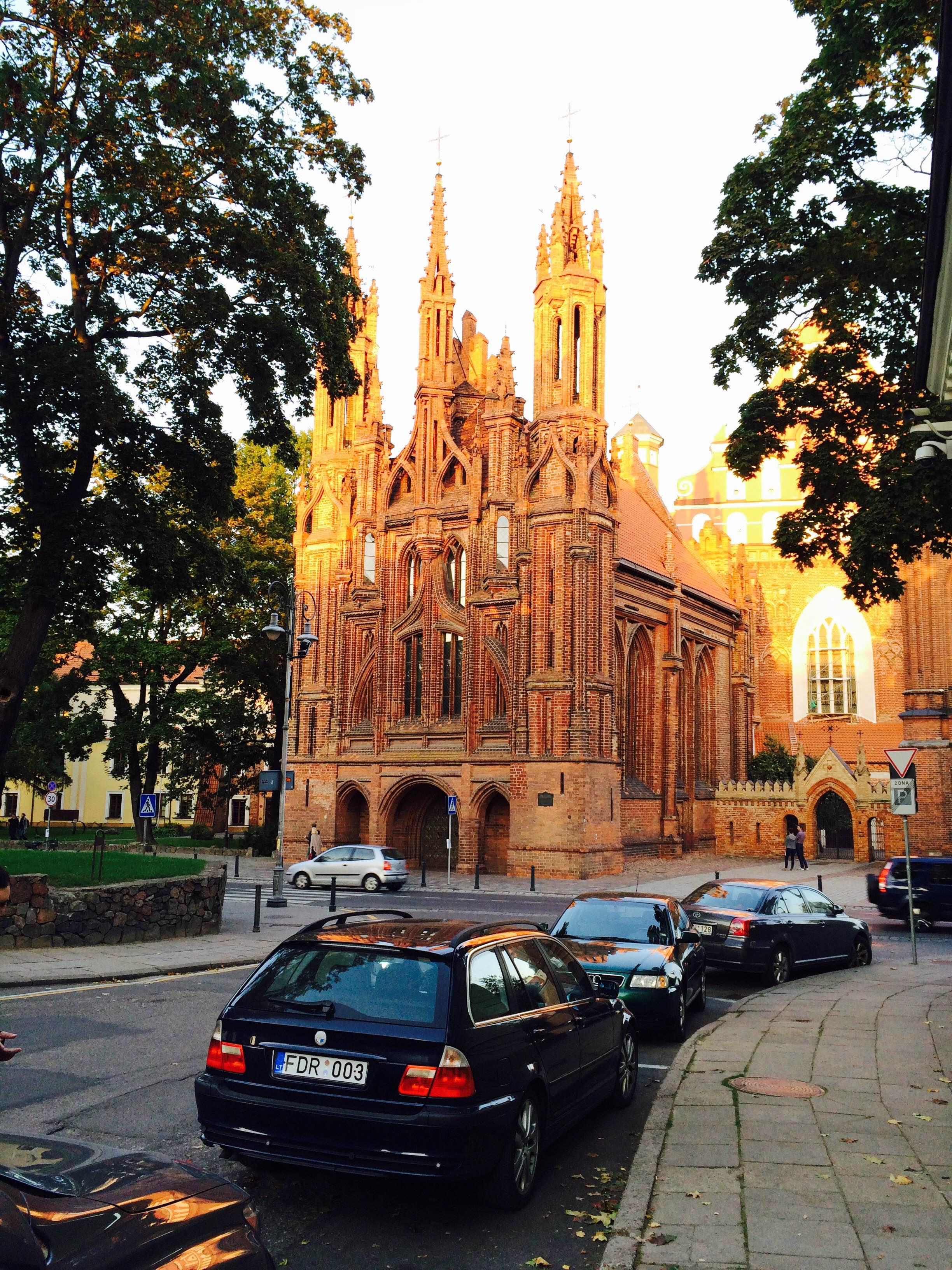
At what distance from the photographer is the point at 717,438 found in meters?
73.2

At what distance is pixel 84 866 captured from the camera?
17.5 meters

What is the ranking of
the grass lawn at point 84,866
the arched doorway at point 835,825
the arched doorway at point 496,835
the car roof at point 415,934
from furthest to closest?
1. the arched doorway at point 835,825
2. the arched doorway at point 496,835
3. the grass lawn at point 84,866
4. the car roof at point 415,934

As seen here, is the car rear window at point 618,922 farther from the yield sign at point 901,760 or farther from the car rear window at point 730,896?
the yield sign at point 901,760

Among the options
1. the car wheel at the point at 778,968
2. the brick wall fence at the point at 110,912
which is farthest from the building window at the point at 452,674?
the car wheel at the point at 778,968

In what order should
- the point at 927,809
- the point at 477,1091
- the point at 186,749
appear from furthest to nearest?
1. the point at 186,749
2. the point at 927,809
3. the point at 477,1091

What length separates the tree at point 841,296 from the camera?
14.8 m

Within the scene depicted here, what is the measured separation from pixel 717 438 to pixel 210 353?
60.6 m

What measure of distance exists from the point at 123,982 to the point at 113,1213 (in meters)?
10.4

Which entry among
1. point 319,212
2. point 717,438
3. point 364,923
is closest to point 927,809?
point 319,212

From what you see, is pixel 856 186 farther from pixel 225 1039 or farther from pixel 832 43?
pixel 225 1039

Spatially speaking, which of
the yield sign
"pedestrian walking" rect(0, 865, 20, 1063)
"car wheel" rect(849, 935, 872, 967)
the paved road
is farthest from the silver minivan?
"pedestrian walking" rect(0, 865, 20, 1063)

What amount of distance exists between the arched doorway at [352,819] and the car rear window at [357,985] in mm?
34060

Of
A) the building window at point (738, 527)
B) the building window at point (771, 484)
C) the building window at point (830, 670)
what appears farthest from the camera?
the building window at point (771, 484)

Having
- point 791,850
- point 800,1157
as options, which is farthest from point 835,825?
point 800,1157
